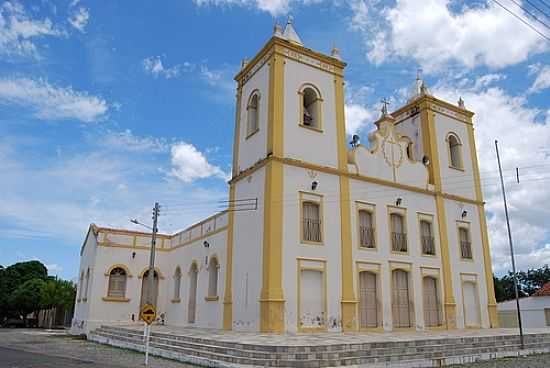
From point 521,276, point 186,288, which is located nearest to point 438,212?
point 186,288

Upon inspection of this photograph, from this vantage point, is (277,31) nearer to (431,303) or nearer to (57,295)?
(431,303)

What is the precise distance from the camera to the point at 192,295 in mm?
21500

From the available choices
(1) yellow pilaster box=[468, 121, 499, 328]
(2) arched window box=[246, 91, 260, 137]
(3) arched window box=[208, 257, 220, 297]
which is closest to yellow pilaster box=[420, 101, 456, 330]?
(1) yellow pilaster box=[468, 121, 499, 328]

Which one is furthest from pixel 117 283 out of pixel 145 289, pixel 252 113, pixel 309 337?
pixel 309 337

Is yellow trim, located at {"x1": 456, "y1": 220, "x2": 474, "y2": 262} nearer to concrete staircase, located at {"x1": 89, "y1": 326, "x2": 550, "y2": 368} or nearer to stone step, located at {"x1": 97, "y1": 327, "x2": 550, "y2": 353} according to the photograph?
stone step, located at {"x1": 97, "y1": 327, "x2": 550, "y2": 353}

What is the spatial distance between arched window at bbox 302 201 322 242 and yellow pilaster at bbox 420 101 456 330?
6299 millimetres

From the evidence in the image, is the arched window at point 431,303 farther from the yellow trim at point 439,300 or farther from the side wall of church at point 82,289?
the side wall of church at point 82,289

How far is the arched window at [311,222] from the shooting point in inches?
630

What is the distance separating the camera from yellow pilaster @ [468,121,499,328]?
2028cm

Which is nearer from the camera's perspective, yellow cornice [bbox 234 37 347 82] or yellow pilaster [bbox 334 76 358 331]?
yellow pilaster [bbox 334 76 358 331]

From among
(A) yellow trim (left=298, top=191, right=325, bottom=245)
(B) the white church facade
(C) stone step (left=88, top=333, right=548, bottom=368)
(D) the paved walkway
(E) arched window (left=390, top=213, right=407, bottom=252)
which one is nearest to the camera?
(C) stone step (left=88, top=333, right=548, bottom=368)

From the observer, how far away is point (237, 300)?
53.2ft

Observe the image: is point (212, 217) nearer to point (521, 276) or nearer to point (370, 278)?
point (370, 278)

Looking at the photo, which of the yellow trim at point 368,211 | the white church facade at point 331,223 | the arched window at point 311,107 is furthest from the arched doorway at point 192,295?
the arched window at point 311,107
